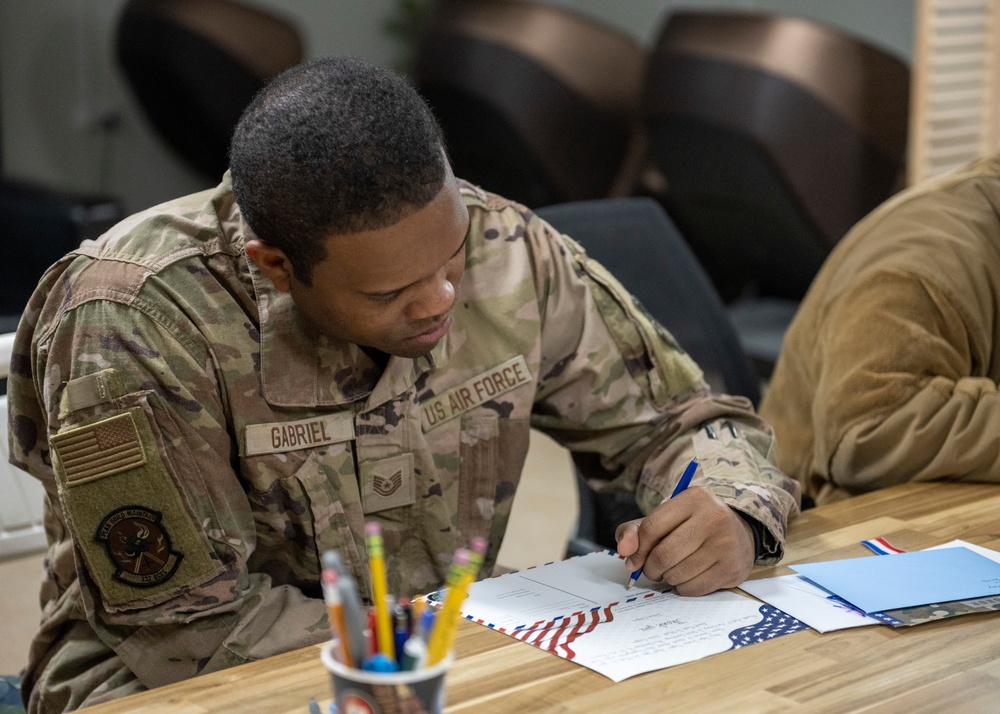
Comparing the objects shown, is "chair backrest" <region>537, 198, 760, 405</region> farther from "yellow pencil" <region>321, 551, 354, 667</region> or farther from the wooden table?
"yellow pencil" <region>321, 551, 354, 667</region>

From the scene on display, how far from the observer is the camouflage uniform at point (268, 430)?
3.71 ft

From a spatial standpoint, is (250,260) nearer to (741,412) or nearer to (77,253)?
(77,253)

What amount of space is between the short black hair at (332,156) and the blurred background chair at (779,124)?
9.94 feet

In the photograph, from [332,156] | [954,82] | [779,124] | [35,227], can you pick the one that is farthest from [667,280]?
[35,227]

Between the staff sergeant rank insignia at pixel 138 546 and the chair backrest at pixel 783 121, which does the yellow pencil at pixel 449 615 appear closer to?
the staff sergeant rank insignia at pixel 138 546

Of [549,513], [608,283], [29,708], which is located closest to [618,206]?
[608,283]

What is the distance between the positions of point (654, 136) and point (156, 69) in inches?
67.7

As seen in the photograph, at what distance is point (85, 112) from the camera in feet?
13.0

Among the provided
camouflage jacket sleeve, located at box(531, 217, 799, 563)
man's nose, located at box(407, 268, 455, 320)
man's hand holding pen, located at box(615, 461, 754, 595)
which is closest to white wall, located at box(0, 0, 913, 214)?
camouflage jacket sleeve, located at box(531, 217, 799, 563)

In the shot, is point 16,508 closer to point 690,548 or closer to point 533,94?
point 690,548

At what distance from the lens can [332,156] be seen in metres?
1.07

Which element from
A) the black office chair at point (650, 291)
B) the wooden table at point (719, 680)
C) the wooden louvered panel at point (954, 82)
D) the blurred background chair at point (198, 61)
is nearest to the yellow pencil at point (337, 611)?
the wooden table at point (719, 680)

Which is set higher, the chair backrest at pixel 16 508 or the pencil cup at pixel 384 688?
the pencil cup at pixel 384 688

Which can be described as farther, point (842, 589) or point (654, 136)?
point (654, 136)
